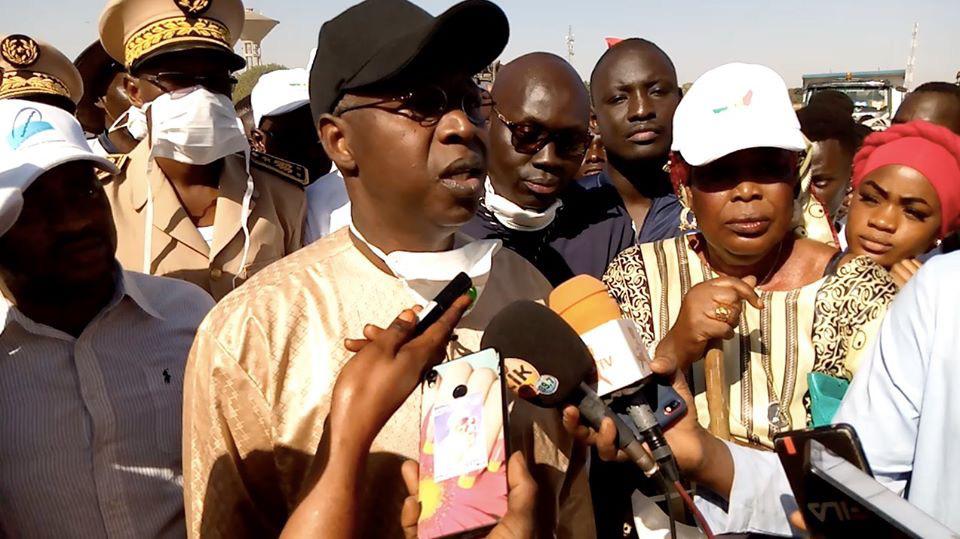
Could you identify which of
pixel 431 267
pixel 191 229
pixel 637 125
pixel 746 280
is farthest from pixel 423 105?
pixel 637 125

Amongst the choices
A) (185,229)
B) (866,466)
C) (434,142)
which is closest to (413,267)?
(434,142)

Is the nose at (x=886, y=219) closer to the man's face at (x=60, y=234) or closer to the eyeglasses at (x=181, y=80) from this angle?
the man's face at (x=60, y=234)

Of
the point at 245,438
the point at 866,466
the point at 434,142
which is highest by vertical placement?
the point at 434,142

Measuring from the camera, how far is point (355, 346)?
1595mm

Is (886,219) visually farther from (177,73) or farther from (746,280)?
(177,73)

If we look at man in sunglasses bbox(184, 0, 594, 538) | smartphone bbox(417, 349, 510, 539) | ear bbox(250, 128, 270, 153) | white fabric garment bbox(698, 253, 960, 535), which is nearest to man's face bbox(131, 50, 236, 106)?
ear bbox(250, 128, 270, 153)

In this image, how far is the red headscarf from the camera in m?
2.78

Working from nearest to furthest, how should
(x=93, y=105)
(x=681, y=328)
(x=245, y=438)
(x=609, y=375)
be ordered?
(x=609, y=375) → (x=245, y=438) → (x=681, y=328) → (x=93, y=105)

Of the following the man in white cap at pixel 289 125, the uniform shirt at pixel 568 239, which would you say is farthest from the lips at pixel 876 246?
the man in white cap at pixel 289 125

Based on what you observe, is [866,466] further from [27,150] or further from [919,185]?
[27,150]

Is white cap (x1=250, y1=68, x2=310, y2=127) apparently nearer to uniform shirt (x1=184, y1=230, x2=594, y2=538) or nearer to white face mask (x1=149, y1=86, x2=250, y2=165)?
white face mask (x1=149, y1=86, x2=250, y2=165)

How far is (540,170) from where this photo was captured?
3521 mm

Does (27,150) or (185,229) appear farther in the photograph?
(185,229)

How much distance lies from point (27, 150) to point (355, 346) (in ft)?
4.21
